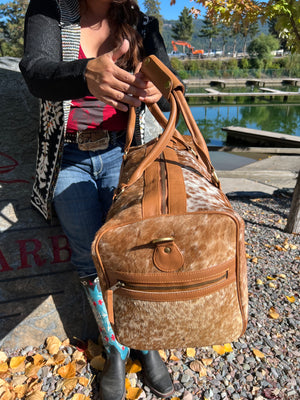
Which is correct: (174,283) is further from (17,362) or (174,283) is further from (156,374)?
(17,362)

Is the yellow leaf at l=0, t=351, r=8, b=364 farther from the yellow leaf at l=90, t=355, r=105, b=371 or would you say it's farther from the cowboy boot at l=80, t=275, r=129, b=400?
the cowboy boot at l=80, t=275, r=129, b=400

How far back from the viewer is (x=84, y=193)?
66.8 inches

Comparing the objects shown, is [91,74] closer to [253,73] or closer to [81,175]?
[81,175]

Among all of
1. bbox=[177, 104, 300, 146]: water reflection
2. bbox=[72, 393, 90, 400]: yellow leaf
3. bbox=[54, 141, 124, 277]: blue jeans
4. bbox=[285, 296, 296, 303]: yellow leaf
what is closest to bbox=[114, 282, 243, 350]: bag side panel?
bbox=[54, 141, 124, 277]: blue jeans

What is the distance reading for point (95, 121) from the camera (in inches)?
67.7

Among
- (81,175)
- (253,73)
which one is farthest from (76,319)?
(253,73)

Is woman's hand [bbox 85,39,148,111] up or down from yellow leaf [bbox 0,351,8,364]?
up

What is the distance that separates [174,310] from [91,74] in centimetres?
95

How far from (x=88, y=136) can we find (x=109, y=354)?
1.29m

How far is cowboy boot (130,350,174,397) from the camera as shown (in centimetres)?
180

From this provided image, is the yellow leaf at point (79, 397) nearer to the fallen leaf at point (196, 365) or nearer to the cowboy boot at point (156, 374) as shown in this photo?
the cowboy boot at point (156, 374)

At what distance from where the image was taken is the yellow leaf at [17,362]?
1951 millimetres

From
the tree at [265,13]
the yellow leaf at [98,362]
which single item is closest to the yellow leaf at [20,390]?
the yellow leaf at [98,362]

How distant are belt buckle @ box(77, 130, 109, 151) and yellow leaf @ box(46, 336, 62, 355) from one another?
133 cm
